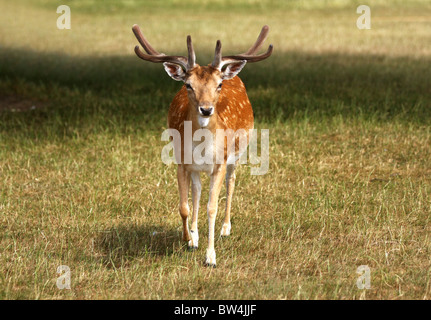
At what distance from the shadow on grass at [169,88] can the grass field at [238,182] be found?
54mm

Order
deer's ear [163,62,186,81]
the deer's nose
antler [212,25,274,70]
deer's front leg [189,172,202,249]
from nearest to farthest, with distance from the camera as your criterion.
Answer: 1. the deer's nose
2. antler [212,25,274,70]
3. deer's ear [163,62,186,81]
4. deer's front leg [189,172,202,249]

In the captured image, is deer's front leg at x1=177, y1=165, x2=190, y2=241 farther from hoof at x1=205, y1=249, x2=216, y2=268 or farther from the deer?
hoof at x1=205, y1=249, x2=216, y2=268

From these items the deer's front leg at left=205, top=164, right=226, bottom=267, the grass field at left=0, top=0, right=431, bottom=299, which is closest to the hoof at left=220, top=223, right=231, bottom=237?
the grass field at left=0, top=0, right=431, bottom=299

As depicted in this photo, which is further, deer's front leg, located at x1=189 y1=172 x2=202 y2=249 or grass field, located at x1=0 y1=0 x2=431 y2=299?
deer's front leg, located at x1=189 y1=172 x2=202 y2=249

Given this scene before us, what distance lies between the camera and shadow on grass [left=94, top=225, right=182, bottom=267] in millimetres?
7575

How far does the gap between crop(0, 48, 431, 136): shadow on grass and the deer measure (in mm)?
4880

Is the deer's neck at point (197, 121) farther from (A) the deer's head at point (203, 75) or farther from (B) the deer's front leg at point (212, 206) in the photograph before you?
(B) the deer's front leg at point (212, 206)

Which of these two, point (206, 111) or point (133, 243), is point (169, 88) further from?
point (206, 111)

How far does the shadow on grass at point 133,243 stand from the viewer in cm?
757

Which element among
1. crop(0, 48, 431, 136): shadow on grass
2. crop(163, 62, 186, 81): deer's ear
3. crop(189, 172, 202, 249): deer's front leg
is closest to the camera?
crop(163, 62, 186, 81): deer's ear

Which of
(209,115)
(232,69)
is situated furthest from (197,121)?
(232,69)

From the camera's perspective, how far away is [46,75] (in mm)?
17812

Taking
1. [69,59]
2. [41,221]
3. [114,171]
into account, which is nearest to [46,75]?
[69,59]

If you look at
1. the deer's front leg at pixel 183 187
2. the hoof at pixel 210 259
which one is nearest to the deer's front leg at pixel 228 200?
the deer's front leg at pixel 183 187
